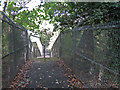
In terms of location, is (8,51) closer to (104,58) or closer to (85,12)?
(104,58)

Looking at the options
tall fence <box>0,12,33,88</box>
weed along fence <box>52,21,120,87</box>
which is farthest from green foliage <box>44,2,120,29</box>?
tall fence <box>0,12,33,88</box>

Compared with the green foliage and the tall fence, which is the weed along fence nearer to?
the green foliage

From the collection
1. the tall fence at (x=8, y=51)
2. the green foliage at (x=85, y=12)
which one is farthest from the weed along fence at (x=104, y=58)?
the tall fence at (x=8, y=51)

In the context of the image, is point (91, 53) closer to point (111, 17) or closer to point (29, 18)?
point (111, 17)

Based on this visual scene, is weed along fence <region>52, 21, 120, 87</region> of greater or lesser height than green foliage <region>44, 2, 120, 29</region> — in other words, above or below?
below

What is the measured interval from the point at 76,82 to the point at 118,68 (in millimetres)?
2360

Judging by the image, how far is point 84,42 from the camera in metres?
4.17

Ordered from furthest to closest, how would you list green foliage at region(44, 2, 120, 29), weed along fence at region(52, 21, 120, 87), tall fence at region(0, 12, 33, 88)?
green foliage at region(44, 2, 120, 29) → tall fence at region(0, 12, 33, 88) → weed along fence at region(52, 21, 120, 87)

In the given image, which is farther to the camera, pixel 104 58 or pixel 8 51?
pixel 8 51

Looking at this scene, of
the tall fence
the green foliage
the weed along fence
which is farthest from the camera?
the green foliage

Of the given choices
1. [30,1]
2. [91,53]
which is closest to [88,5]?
[91,53]

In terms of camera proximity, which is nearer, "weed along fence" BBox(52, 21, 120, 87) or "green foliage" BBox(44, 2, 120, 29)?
"weed along fence" BBox(52, 21, 120, 87)

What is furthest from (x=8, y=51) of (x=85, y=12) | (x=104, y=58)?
(x=85, y=12)

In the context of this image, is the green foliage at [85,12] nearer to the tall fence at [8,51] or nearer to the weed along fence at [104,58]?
the weed along fence at [104,58]
